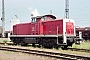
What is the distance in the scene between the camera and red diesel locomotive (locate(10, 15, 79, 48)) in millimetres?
18016

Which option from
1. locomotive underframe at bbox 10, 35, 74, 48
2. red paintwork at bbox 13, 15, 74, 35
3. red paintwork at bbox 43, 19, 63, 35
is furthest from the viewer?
red paintwork at bbox 13, 15, 74, 35

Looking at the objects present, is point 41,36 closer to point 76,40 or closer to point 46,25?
point 46,25

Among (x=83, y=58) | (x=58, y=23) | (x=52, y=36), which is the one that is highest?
(x=58, y=23)

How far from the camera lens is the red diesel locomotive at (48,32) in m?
18.0

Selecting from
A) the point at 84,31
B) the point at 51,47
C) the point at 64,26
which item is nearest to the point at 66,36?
the point at 64,26

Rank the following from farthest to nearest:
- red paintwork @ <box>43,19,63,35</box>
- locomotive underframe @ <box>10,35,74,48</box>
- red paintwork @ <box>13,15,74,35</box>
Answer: red paintwork @ <box>13,15,74,35</box>, red paintwork @ <box>43,19,63,35</box>, locomotive underframe @ <box>10,35,74,48</box>

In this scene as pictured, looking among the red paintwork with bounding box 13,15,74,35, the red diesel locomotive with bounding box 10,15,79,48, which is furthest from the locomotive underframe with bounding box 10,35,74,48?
the red paintwork with bounding box 13,15,74,35

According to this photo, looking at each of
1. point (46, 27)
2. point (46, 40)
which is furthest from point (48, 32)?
point (46, 40)

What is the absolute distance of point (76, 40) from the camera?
1808 centimetres

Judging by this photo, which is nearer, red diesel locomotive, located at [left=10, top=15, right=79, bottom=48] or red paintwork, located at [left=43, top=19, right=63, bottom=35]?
red diesel locomotive, located at [left=10, top=15, right=79, bottom=48]

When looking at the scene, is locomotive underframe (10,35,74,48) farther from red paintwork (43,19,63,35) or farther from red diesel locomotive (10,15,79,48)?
red paintwork (43,19,63,35)

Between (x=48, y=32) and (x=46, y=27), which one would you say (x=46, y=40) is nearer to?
(x=48, y=32)

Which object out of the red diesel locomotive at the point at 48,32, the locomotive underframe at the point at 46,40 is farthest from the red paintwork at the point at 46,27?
the locomotive underframe at the point at 46,40

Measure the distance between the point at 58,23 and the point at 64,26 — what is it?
0.76 metres
